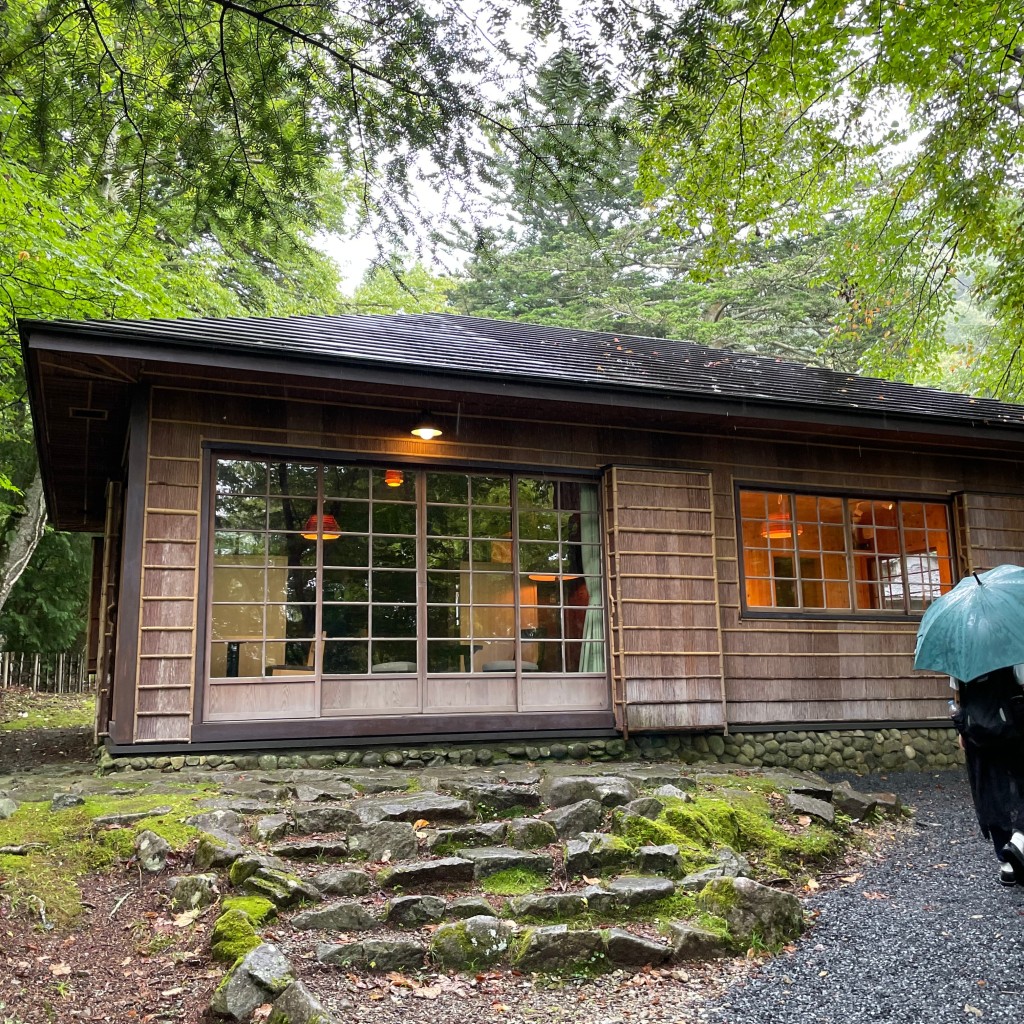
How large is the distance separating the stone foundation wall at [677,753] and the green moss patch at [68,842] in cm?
126

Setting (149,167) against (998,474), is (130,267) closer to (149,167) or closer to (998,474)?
(149,167)

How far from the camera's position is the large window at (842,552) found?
Result: 8.89 meters

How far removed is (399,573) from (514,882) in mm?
3567

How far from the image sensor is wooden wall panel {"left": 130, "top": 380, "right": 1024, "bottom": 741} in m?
7.01

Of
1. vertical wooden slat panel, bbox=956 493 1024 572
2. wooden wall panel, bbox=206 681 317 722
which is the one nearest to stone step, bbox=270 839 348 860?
wooden wall panel, bbox=206 681 317 722

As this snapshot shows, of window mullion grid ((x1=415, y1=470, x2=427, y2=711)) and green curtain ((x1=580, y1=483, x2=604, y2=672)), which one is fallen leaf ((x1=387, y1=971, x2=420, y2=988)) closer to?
window mullion grid ((x1=415, y1=470, x2=427, y2=711))

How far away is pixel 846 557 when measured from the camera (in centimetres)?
921

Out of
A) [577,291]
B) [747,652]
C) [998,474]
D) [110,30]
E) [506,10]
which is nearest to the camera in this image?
[506,10]

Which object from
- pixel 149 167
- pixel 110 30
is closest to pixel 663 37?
pixel 149 167

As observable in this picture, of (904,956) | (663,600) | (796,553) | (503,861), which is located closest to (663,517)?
(663,600)

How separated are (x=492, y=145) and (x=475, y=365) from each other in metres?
4.10

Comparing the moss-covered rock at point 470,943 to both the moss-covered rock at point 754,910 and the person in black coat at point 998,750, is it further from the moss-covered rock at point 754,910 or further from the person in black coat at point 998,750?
the person in black coat at point 998,750

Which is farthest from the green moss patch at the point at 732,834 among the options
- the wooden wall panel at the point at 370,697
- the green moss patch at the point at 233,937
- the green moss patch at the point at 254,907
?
the wooden wall panel at the point at 370,697

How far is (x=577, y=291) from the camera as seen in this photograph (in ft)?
77.2
